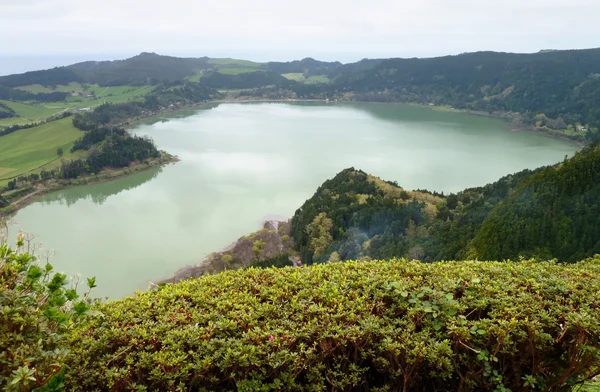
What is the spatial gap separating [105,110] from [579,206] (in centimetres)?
6562

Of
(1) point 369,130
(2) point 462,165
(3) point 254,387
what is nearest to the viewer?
(3) point 254,387

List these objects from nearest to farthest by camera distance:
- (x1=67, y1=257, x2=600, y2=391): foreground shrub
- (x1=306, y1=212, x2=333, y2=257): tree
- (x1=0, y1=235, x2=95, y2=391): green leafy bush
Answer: (x1=0, y1=235, x2=95, y2=391): green leafy bush, (x1=67, y1=257, x2=600, y2=391): foreground shrub, (x1=306, y1=212, x2=333, y2=257): tree

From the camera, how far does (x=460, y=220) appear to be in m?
16.2

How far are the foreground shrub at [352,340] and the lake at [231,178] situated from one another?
1819mm

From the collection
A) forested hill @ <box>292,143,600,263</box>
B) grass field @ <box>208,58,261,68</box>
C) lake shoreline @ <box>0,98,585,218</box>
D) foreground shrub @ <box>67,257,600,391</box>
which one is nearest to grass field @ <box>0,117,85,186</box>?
lake shoreline @ <box>0,98,585,218</box>

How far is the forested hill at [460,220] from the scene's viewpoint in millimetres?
11883

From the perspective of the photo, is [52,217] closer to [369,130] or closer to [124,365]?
[124,365]

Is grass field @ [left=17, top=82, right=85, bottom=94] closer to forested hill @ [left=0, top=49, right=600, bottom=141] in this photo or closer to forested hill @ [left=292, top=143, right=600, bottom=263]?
forested hill @ [left=0, top=49, right=600, bottom=141]

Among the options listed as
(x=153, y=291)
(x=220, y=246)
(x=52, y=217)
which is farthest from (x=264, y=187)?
(x=153, y=291)

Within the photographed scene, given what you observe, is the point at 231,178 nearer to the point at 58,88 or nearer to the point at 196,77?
the point at 58,88

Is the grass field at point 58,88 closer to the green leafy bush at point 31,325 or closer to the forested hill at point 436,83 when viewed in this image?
the forested hill at point 436,83

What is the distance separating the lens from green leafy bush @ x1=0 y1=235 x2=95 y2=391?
1.77 m

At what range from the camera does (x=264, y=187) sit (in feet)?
99.5

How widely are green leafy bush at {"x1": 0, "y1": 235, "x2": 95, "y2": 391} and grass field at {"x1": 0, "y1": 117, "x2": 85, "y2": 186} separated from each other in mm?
38013
